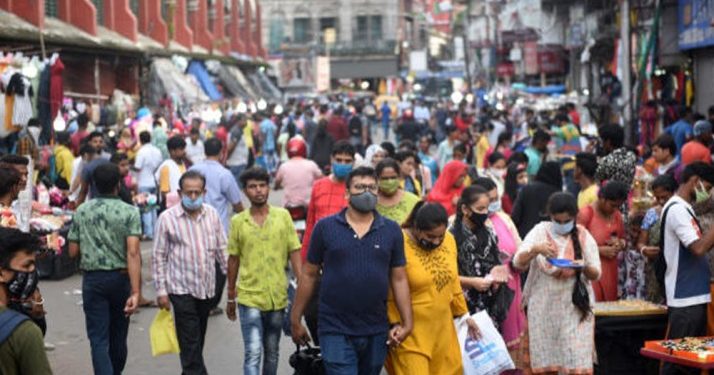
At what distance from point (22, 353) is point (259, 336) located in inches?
164

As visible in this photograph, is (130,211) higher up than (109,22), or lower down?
lower down

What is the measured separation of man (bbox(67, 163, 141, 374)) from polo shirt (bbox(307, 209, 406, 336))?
2008 mm

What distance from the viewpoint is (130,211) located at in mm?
9750

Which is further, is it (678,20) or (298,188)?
(678,20)

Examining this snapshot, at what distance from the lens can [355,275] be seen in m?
7.84

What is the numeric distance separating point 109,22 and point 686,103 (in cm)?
1891

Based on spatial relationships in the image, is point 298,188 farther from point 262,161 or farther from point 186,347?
point 262,161

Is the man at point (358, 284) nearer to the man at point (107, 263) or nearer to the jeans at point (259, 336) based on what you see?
the jeans at point (259, 336)

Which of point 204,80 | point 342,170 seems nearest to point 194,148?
point 342,170

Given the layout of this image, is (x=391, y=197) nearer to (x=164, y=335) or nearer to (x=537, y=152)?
(x=164, y=335)

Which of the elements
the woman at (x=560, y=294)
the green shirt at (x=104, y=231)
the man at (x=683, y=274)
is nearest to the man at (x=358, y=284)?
the woman at (x=560, y=294)

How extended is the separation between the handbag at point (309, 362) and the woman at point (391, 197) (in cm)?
221

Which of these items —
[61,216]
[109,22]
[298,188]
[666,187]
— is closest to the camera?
[666,187]

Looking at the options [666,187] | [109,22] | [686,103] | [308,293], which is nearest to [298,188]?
[666,187]
